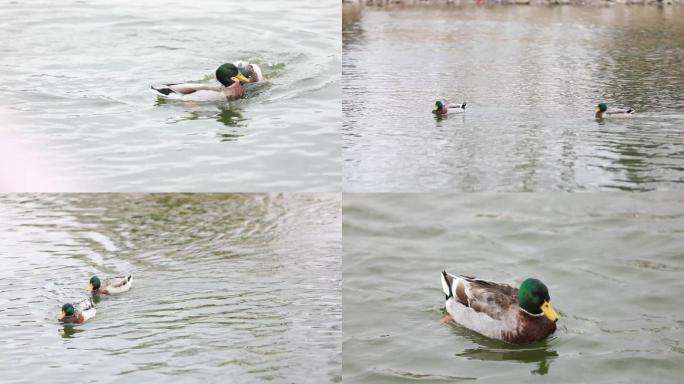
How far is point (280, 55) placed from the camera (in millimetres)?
9719

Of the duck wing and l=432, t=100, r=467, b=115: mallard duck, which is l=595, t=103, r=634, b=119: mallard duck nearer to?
l=432, t=100, r=467, b=115: mallard duck

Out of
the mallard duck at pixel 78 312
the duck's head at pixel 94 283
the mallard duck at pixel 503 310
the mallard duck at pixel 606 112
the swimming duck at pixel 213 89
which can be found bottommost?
the mallard duck at pixel 78 312

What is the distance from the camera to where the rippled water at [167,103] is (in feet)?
21.5

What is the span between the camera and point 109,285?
6504 millimetres

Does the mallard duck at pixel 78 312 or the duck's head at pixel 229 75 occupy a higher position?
the duck's head at pixel 229 75

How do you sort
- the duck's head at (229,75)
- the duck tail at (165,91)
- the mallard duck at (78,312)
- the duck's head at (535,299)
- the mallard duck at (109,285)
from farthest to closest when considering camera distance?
1. the duck's head at (229,75)
2. the duck tail at (165,91)
3. the mallard duck at (109,285)
4. the mallard duck at (78,312)
5. the duck's head at (535,299)

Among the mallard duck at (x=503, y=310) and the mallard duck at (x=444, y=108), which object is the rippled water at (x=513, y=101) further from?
the mallard duck at (x=503, y=310)

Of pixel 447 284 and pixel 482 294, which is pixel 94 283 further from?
pixel 482 294

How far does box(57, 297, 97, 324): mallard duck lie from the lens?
604cm

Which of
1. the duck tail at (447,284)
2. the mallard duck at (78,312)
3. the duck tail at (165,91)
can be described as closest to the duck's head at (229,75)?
the duck tail at (165,91)

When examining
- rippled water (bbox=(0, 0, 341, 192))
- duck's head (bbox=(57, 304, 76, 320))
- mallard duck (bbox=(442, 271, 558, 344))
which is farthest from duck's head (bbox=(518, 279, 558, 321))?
duck's head (bbox=(57, 304, 76, 320))

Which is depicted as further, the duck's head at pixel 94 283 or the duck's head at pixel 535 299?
the duck's head at pixel 94 283

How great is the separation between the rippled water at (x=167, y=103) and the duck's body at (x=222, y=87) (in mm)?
117

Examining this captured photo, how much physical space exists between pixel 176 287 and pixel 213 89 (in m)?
2.36
